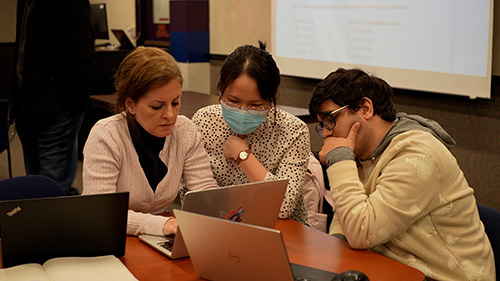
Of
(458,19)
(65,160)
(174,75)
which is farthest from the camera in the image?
(458,19)

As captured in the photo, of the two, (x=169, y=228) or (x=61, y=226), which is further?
(x=169, y=228)

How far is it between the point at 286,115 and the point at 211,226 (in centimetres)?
96

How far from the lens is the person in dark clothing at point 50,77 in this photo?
308cm

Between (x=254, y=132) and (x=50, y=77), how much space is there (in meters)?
1.50

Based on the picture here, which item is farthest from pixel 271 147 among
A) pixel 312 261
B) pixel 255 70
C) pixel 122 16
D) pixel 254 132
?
pixel 122 16

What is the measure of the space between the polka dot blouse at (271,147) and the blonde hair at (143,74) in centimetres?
31

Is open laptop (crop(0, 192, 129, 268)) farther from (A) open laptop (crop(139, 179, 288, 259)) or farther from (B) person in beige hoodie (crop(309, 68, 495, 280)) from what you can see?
(B) person in beige hoodie (crop(309, 68, 495, 280))

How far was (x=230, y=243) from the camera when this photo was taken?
135 centimetres

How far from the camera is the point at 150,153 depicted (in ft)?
6.63

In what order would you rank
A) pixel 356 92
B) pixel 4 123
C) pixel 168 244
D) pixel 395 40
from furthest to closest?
pixel 395 40
pixel 4 123
pixel 356 92
pixel 168 244

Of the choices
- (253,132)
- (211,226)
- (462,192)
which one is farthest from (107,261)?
(462,192)

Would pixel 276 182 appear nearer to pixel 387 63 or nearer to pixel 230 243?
pixel 230 243

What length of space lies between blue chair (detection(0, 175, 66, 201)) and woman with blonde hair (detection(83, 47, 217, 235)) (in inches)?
10.7

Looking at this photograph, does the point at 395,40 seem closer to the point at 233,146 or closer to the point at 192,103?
the point at 192,103
